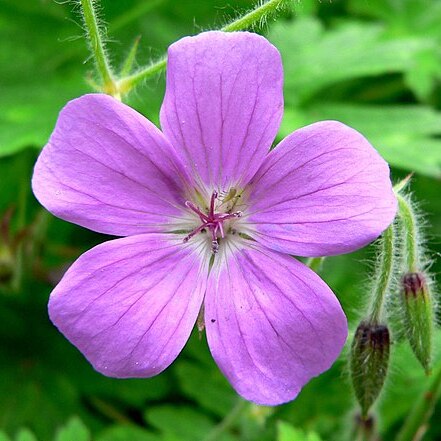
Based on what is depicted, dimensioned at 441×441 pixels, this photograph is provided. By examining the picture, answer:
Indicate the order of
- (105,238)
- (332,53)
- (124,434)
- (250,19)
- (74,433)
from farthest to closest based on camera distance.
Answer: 1. (332,53)
2. (105,238)
3. (124,434)
4. (74,433)
5. (250,19)

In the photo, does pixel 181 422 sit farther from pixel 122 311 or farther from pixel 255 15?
pixel 255 15

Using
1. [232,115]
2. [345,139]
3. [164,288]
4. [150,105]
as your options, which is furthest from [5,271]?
[345,139]

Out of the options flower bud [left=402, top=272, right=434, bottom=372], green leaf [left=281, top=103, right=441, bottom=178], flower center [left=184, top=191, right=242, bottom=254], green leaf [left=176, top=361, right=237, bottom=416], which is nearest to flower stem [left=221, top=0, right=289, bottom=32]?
flower center [left=184, top=191, right=242, bottom=254]

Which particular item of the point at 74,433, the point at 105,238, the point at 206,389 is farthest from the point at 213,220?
the point at 105,238

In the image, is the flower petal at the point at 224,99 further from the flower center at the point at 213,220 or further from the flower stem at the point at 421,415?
the flower stem at the point at 421,415

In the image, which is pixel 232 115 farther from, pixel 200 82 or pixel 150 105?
Result: pixel 150 105

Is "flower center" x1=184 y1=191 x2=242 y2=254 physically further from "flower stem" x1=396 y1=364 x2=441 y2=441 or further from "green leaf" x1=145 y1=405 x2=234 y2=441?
"green leaf" x1=145 y1=405 x2=234 y2=441
